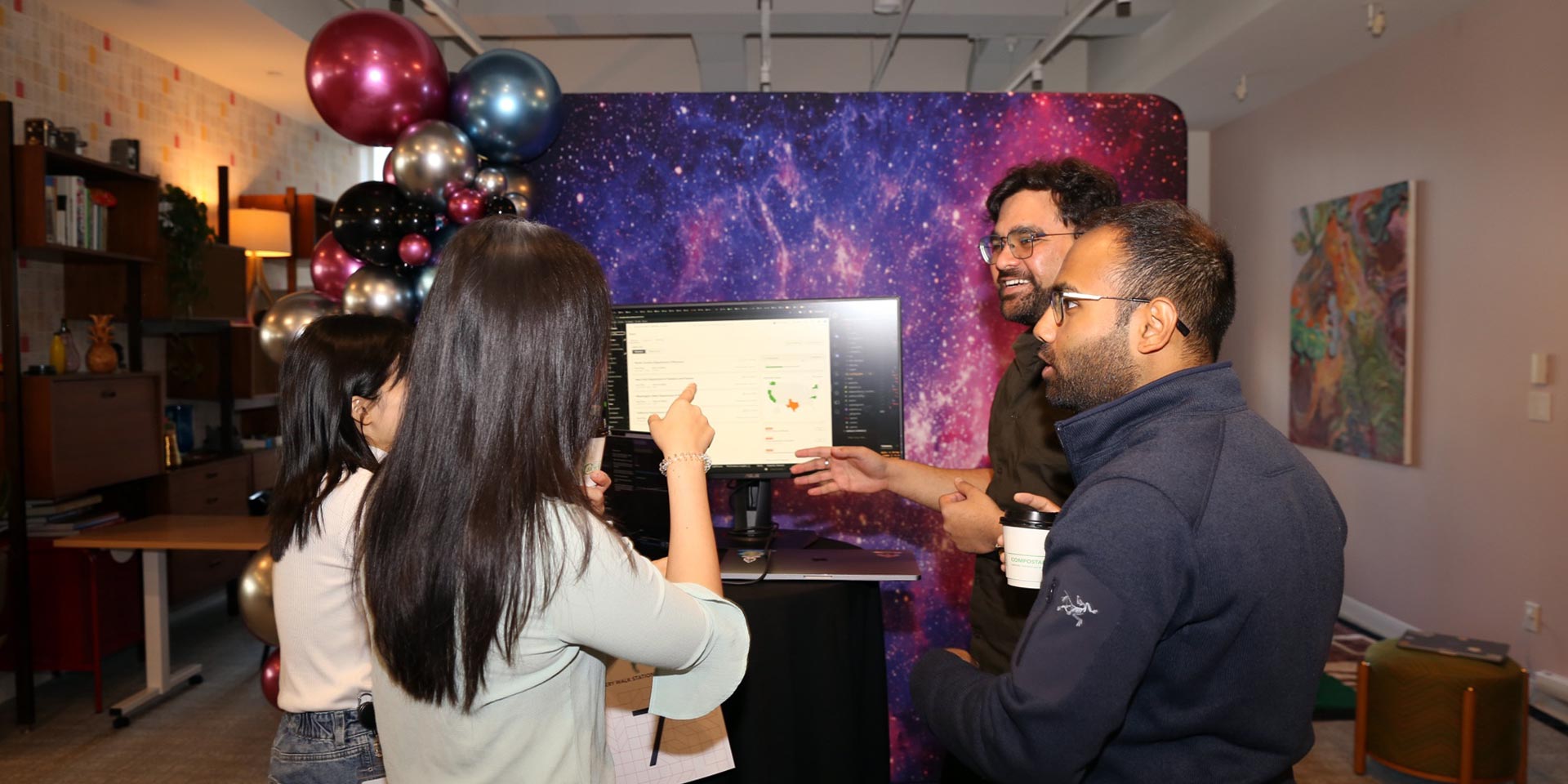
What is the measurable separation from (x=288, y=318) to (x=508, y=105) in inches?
37.6

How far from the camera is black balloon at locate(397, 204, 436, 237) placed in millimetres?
2742


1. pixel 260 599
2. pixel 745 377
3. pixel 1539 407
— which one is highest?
pixel 745 377

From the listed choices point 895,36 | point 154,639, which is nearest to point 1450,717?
point 895,36

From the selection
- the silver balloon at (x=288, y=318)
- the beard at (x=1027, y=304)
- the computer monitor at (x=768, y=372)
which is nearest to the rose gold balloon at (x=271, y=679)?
the silver balloon at (x=288, y=318)

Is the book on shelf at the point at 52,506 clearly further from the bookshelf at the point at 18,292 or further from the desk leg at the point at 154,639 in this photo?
the desk leg at the point at 154,639

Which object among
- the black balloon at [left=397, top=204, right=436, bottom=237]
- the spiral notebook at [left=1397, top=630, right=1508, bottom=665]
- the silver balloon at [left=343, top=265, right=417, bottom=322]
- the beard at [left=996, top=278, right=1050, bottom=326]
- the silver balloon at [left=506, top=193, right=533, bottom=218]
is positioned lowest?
the spiral notebook at [left=1397, top=630, right=1508, bottom=665]

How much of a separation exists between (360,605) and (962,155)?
7.14ft

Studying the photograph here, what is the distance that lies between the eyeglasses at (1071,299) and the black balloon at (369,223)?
2.09 m

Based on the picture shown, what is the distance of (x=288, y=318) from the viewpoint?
2.94 metres

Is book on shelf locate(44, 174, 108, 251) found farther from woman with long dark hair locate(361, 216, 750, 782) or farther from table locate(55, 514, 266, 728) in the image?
woman with long dark hair locate(361, 216, 750, 782)

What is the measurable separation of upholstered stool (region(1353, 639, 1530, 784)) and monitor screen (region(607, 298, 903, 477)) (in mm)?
1865

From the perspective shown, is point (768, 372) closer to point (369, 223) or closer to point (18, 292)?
point (369, 223)

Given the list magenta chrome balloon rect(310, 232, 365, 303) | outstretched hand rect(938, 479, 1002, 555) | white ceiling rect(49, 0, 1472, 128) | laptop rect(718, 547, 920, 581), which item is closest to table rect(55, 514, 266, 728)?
magenta chrome balloon rect(310, 232, 365, 303)

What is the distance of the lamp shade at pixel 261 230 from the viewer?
5402mm
